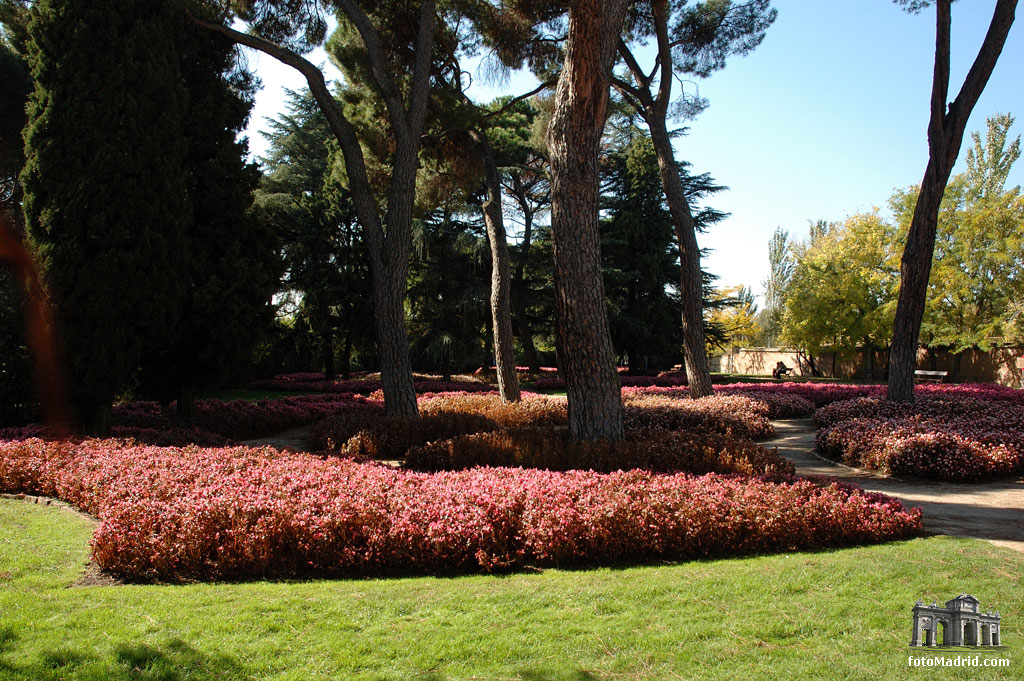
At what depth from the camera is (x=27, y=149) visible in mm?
8633

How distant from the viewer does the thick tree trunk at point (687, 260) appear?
1378cm

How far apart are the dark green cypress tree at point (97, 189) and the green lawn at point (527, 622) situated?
5.24 m

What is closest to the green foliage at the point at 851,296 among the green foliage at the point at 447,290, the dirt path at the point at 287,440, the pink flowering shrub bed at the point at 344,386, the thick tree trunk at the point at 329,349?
the green foliage at the point at 447,290

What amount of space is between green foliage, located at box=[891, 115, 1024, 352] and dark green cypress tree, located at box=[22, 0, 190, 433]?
25828mm

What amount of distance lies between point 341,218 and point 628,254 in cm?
1311

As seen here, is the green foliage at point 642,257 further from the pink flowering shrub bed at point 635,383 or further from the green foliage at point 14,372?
the green foliage at point 14,372

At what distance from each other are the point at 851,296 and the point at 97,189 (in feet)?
97.0

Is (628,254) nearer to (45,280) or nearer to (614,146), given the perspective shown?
(614,146)

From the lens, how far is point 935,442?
24.2ft

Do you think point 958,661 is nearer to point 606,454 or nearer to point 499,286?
point 606,454

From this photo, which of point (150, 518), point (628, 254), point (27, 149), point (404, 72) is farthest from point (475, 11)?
point (628, 254)

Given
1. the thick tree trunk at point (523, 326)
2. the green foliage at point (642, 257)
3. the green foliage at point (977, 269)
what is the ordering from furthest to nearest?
the green foliage at point (642, 257) → the thick tree trunk at point (523, 326) → the green foliage at point (977, 269)

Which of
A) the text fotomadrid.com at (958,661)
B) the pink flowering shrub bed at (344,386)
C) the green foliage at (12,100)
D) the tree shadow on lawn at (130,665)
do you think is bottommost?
the text fotomadrid.com at (958,661)

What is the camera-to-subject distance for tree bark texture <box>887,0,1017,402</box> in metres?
10.6
